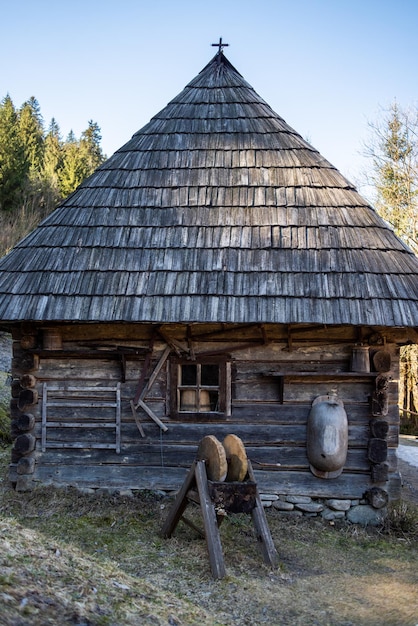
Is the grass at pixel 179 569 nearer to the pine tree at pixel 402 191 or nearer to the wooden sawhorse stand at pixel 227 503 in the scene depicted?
the wooden sawhorse stand at pixel 227 503

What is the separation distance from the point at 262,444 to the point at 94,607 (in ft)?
12.8

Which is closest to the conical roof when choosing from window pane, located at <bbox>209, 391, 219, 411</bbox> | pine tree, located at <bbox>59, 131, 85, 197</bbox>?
window pane, located at <bbox>209, 391, 219, 411</bbox>

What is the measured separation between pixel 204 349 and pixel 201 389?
478mm

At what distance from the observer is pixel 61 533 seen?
673 cm

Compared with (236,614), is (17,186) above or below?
above

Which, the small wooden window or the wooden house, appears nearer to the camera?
the wooden house

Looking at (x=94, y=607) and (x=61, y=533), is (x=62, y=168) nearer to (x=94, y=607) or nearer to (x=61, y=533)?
(x=61, y=533)

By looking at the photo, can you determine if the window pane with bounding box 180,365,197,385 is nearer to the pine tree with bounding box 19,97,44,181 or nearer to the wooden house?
the wooden house

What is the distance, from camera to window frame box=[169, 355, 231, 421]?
7832 mm

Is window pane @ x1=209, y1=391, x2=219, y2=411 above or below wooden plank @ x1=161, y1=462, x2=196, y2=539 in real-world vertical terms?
above

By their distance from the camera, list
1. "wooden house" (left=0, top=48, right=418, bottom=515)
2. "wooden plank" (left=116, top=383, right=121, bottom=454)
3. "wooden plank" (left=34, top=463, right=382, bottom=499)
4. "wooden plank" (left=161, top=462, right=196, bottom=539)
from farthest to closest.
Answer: "wooden plank" (left=116, top=383, right=121, bottom=454), "wooden plank" (left=34, top=463, right=382, bottom=499), "wooden house" (left=0, top=48, right=418, bottom=515), "wooden plank" (left=161, top=462, right=196, bottom=539)

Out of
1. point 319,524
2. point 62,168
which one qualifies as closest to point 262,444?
point 319,524

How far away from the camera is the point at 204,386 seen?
7895 millimetres

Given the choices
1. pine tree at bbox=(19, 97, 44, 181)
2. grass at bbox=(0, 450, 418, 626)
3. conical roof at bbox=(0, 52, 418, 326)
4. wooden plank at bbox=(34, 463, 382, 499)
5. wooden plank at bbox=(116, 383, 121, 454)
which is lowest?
grass at bbox=(0, 450, 418, 626)
